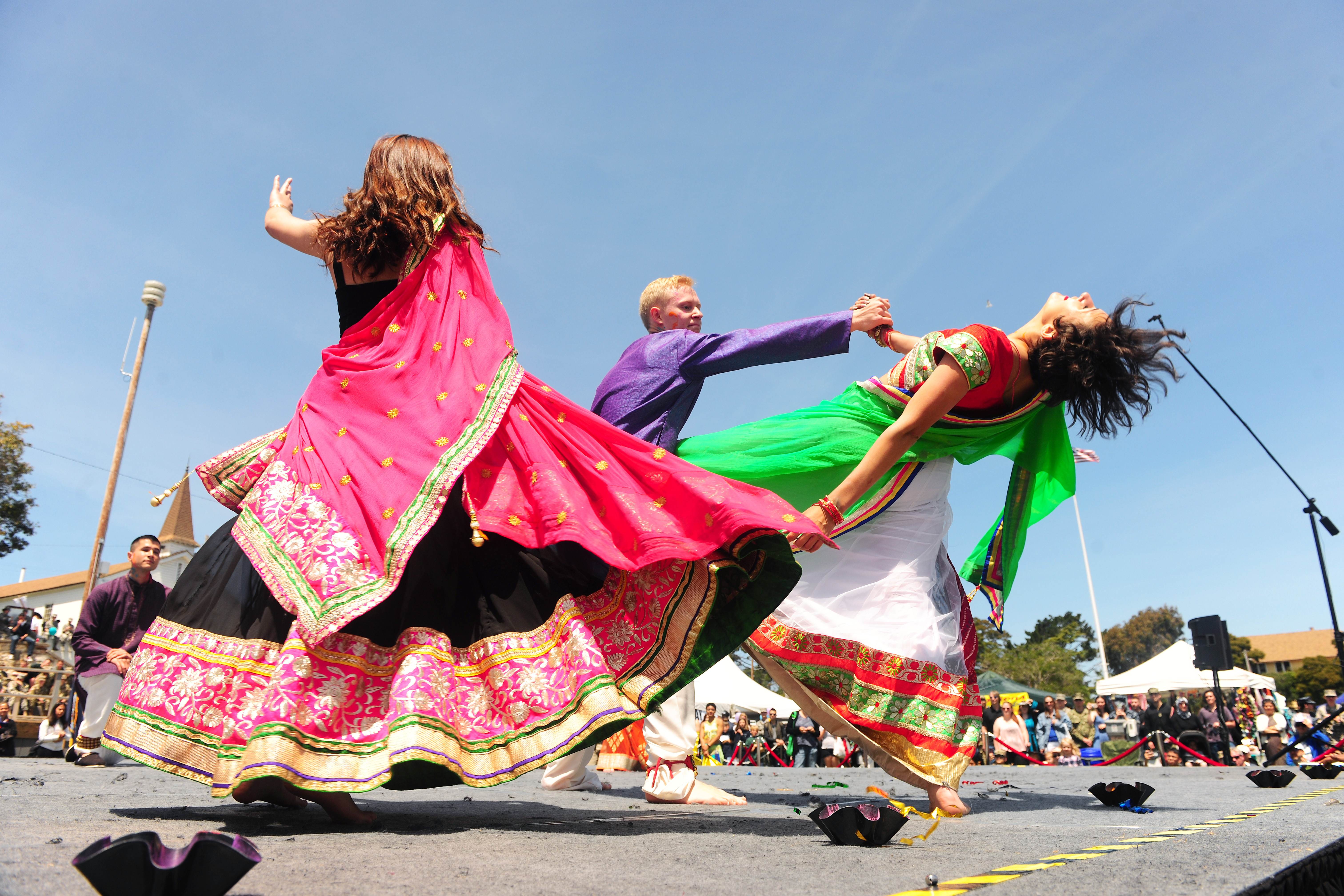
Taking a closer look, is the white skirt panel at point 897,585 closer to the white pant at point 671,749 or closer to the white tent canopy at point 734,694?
the white pant at point 671,749

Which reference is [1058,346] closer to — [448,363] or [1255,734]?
[448,363]

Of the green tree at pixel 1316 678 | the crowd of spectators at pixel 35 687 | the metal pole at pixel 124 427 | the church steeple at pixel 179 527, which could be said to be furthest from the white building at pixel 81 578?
the green tree at pixel 1316 678

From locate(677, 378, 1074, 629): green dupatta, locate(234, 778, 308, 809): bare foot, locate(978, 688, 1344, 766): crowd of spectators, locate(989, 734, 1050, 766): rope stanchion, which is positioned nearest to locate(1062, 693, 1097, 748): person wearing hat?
locate(978, 688, 1344, 766): crowd of spectators

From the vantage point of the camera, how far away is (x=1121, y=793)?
332 cm

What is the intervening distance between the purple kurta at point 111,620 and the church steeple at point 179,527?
193 ft

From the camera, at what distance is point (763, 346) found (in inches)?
134

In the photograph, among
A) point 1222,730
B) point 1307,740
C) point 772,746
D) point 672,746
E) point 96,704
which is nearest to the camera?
point 672,746

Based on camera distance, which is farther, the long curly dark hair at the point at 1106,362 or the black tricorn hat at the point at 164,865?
the long curly dark hair at the point at 1106,362

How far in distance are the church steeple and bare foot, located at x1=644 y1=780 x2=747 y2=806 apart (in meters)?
63.1

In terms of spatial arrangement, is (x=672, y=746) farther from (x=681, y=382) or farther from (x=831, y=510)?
(x=681, y=382)

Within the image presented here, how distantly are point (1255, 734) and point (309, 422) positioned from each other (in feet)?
54.8

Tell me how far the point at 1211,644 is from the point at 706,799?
10938 mm

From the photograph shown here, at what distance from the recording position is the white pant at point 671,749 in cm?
326

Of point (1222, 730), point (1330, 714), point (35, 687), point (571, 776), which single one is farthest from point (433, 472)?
point (35, 687)
